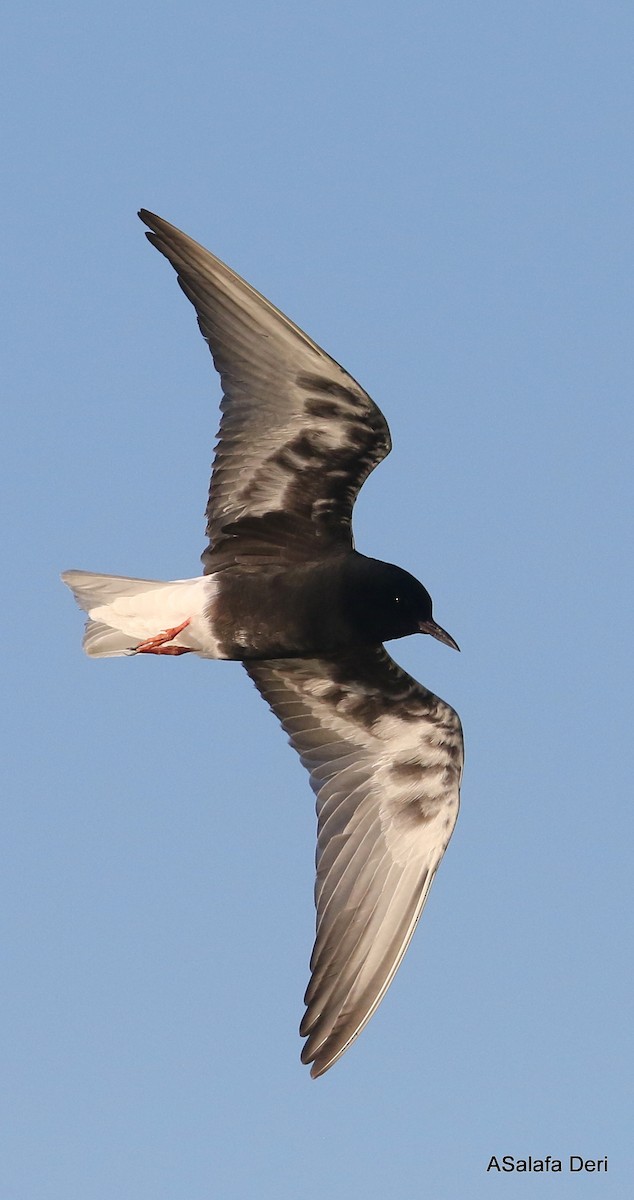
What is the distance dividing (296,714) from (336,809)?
0.77 metres

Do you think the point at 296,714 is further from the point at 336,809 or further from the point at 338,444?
the point at 338,444

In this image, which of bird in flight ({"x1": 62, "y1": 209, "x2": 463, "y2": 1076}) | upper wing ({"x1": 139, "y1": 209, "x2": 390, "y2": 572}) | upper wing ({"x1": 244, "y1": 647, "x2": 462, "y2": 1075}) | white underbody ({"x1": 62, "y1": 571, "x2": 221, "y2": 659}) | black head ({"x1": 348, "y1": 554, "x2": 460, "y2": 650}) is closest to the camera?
upper wing ({"x1": 139, "y1": 209, "x2": 390, "y2": 572})

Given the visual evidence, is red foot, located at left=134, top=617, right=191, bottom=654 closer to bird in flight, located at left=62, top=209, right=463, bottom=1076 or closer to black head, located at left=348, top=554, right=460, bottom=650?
bird in flight, located at left=62, top=209, right=463, bottom=1076

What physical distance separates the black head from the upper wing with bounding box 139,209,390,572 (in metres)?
0.46

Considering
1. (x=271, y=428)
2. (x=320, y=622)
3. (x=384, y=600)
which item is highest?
(x=271, y=428)

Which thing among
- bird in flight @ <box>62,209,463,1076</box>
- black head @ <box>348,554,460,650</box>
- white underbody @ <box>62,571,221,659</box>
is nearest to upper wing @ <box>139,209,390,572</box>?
bird in flight @ <box>62,209,463,1076</box>

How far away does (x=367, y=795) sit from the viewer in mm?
12234

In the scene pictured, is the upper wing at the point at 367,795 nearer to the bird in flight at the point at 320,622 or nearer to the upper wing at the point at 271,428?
the bird in flight at the point at 320,622

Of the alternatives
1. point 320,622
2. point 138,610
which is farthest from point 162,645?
point 320,622

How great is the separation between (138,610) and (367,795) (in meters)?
2.08

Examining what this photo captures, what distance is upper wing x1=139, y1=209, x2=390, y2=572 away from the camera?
10.9 metres

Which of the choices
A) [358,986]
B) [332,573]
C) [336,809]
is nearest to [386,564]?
[332,573]

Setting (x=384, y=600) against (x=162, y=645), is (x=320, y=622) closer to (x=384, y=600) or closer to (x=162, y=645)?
(x=384, y=600)

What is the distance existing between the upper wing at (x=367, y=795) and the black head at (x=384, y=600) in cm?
78
